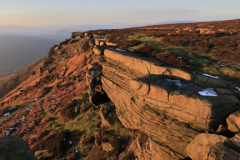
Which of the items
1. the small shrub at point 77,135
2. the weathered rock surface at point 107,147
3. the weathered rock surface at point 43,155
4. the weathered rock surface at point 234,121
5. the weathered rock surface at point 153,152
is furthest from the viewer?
the small shrub at point 77,135

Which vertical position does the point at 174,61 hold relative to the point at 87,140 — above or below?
above

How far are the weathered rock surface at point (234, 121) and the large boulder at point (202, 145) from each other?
1846 mm

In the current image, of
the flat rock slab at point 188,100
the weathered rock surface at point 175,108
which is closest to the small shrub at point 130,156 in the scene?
the weathered rock surface at point 175,108

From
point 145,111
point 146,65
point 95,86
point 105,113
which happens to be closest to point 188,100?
point 145,111

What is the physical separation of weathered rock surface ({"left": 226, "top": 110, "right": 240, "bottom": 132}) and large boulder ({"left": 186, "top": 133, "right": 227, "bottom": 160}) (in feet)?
6.06

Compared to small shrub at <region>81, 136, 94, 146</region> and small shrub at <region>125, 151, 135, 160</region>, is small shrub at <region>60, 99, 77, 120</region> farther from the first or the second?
small shrub at <region>125, 151, 135, 160</region>

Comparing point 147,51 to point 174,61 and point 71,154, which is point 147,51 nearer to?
point 174,61

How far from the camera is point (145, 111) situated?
11.2m

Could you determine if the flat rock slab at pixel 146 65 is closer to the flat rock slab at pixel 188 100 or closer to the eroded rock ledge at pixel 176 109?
the eroded rock ledge at pixel 176 109

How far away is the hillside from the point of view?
8234 millimetres

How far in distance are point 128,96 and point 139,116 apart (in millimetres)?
3374

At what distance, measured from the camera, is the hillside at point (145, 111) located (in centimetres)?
823

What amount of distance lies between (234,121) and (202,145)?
300cm

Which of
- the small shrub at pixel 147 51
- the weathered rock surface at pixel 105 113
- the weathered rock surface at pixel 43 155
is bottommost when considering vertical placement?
the weathered rock surface at pixel 43 155
